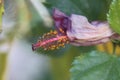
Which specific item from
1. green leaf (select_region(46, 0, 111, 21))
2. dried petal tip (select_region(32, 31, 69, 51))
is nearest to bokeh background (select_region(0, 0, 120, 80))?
green leaf (select_region(46, 0, 111, 21))

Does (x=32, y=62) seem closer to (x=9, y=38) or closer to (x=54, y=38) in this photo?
(x=9, y=38)

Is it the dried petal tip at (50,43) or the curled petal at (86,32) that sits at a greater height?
the curled petal at (86,32)

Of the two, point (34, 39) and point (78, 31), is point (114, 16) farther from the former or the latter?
point (34, 39)

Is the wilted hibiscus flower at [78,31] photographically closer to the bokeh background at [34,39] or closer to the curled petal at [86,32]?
the curled petal at [86,32]

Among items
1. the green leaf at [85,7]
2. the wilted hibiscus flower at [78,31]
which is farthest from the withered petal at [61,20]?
the green leaf at [85,7]

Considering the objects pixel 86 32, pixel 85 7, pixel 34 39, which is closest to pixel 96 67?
pixel 86 32

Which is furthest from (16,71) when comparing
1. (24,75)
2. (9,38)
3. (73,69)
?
(73,69)

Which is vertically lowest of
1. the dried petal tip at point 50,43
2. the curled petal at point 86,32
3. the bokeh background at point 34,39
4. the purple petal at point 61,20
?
the bokeh background at point 34,39

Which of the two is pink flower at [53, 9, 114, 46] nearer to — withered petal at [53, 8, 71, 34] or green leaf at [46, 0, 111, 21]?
withered petal at [53, 8, 71, 34]
